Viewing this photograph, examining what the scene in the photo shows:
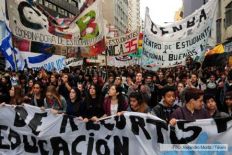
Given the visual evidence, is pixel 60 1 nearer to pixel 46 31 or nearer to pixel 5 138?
pixel 46 31

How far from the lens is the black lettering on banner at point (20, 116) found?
7398 mm

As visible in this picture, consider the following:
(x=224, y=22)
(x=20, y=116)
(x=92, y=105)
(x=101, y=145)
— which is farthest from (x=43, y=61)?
(x=224, y=22)

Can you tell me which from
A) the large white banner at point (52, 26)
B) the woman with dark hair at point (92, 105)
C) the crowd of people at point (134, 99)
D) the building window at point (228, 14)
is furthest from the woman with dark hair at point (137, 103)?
the building window at point (228, 14)

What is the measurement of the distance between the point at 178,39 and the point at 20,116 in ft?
24.3

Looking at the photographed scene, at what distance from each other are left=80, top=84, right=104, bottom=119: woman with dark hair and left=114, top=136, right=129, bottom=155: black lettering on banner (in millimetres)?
1048

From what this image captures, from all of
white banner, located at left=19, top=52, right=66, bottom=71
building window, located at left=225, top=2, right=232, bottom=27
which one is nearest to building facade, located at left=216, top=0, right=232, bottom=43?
building window, located at left=225, top=2, right=232, bottom=27

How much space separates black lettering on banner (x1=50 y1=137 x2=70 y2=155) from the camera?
23.5ft

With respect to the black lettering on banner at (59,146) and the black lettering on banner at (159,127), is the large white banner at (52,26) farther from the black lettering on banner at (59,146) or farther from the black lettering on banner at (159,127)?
the black lettering on banner at (159,127)

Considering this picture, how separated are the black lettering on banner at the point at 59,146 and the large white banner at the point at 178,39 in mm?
6757

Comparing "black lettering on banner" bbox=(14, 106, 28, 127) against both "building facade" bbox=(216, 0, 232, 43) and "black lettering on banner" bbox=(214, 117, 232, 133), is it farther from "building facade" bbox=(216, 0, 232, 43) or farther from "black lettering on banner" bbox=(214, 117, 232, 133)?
"building facade" bbox=(216, 0, 232, 43)

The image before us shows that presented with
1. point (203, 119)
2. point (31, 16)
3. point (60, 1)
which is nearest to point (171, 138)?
point (203, 119)

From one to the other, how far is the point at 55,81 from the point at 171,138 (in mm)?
6253

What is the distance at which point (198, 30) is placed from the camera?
1377cm

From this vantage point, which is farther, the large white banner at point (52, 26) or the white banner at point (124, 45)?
the white banner at point (124, 45)
